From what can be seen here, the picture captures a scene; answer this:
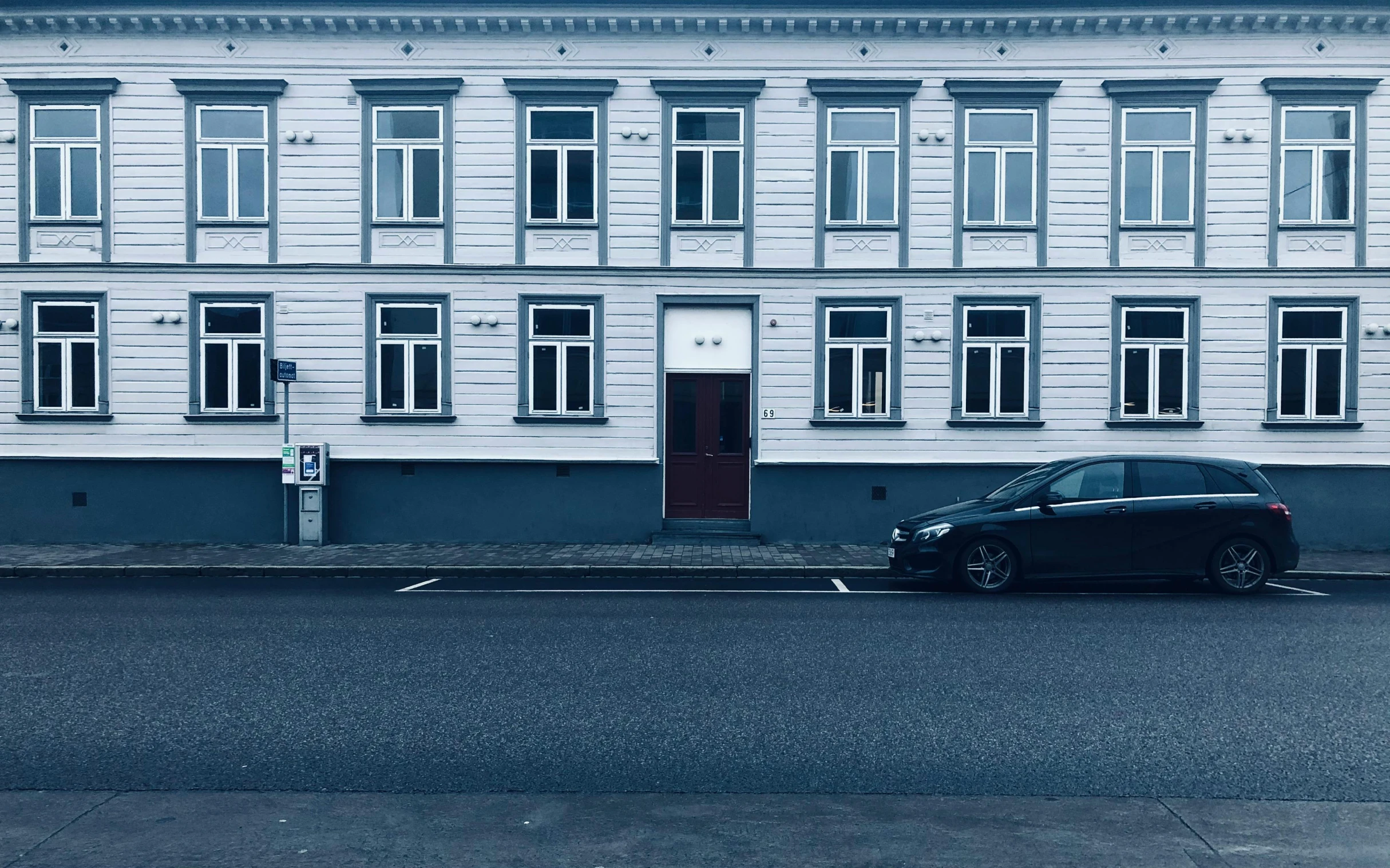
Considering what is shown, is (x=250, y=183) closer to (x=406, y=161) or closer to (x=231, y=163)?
(x=231, y=163)

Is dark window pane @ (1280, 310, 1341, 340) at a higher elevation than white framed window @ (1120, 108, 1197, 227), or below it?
below

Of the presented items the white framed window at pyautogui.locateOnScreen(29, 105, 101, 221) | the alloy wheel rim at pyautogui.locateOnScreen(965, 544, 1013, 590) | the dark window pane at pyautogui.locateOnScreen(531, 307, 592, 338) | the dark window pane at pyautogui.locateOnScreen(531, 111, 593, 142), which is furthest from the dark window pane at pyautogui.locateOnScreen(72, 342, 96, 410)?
the alloy wheel rim at pyautogui.locateOnScreen(965, 544, 1013, 590)

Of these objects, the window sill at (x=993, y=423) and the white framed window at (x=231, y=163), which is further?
the white framed window at (x=231, y=163)

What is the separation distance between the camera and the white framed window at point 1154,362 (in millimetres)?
16484

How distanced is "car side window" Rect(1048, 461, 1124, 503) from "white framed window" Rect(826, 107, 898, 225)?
642 centimetres

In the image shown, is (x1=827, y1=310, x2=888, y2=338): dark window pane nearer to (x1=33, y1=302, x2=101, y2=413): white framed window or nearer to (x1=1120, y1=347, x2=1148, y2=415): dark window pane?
(x1=1120, y1=347, x2=1148, y2=415): dark window pane

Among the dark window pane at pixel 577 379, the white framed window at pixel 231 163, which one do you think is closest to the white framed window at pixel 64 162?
the white framed window at pixel 231 163

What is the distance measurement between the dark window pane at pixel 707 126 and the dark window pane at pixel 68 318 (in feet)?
33.9

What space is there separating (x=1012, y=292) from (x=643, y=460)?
668 cm

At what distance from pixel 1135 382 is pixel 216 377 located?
15370mm

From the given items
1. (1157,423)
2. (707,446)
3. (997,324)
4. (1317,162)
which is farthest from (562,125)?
(1317,162)

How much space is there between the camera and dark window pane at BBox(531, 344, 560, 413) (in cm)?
1675

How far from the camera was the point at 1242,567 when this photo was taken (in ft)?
37.8

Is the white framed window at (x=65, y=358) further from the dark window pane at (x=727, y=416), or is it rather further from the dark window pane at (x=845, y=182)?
the dark window pane at (x=845, y=182)
